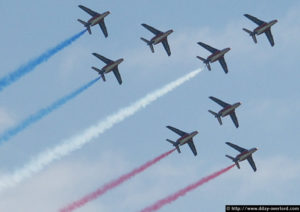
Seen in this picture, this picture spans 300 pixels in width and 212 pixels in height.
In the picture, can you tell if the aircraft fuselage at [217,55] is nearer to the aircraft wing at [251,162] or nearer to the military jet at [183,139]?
the military jet at [183,139]

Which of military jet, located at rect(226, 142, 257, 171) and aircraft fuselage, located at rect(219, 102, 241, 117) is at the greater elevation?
aircraft fuselage, located at rect(219, 102, 241, 117)

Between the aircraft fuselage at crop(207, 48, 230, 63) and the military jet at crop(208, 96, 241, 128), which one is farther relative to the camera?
the aircraft fuselage at crop(207, 48, 230, 63)

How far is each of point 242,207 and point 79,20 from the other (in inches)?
2354

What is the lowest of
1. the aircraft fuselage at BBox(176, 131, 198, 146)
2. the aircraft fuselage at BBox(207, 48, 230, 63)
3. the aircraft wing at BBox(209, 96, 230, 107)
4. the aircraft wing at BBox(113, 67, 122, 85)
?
the aircraft fuselage at BBox(176, 131, 198, 146)

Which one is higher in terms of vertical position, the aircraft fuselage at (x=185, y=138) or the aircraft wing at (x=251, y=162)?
the aircraft fuselage at (x=185, y=138)

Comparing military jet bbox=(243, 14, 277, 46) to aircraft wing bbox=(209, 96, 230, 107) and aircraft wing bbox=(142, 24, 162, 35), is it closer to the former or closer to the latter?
aircraft wing bbox=(209, 96, 230, 107)

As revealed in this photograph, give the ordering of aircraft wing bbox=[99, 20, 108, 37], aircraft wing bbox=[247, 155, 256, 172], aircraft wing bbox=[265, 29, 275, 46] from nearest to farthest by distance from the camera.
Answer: aircraft wing bbox=[99, 20, 108, 37] → aircraft wing bbox=[247, 155, 256, 172] → aircraft wing bbox=[265, 29, 275, 46]

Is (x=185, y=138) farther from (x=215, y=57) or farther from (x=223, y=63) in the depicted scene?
(x=223, y=63)

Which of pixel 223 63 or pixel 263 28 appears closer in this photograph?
pixel 263 28

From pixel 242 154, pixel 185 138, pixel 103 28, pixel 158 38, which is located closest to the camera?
pixel 185 138

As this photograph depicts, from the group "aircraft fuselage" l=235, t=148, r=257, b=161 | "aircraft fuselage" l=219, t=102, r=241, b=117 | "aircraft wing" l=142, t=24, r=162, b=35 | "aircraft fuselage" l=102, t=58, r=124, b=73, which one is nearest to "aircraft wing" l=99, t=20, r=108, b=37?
"aircraft fuselage" l=102, t=58, r=124, b=73

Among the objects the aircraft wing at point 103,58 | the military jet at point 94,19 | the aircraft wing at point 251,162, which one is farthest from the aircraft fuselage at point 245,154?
the military jet at point 94,19

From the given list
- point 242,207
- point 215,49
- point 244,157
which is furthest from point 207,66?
point 242,207

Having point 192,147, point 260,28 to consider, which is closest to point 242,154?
point 192,147
